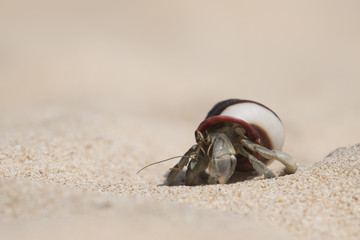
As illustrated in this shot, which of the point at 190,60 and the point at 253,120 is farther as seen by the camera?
the point at 190,60

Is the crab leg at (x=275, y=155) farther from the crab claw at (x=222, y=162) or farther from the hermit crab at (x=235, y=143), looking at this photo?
the crab claw at (x=222, y=162)

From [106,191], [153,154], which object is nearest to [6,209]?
[106,191]

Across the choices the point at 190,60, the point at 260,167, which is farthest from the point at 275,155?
the point at 190,60

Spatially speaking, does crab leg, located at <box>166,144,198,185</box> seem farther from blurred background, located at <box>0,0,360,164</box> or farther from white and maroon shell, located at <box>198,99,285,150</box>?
blurred background, located at <box>0,0,360,164</box>

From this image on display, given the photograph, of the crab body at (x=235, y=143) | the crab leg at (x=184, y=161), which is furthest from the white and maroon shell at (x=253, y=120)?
the crab leg at (x=184, y=161)

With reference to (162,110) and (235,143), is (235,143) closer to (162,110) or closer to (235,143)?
(235,143)

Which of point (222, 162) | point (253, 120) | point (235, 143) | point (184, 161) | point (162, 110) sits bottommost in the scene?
point (162, 110)
